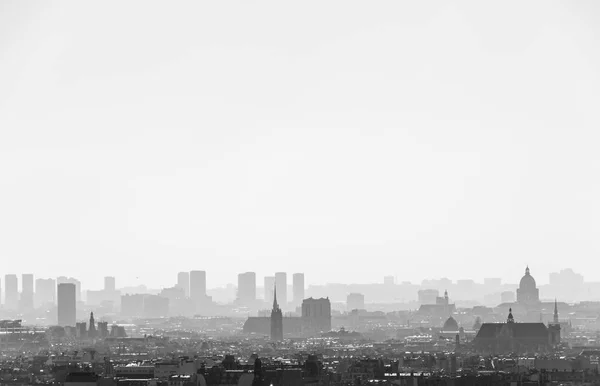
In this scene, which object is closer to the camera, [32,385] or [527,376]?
[32,385]

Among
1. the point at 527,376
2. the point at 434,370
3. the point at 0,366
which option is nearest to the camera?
the point at 527,376

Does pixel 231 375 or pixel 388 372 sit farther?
pixel 388 372

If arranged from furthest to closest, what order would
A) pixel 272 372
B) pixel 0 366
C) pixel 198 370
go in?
1. pixel 0 366
2. pixel 198 370
3. pixel 272 372

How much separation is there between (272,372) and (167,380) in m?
10.1

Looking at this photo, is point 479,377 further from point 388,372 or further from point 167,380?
point 167,380

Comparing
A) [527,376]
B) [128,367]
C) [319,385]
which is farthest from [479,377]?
[128,367]

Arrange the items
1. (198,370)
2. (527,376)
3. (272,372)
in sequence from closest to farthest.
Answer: (272,372), (198,370), (527,376)

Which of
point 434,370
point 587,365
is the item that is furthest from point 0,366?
point 587,365

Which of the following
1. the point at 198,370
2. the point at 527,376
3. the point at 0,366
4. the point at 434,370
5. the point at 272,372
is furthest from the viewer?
the point at 0,366

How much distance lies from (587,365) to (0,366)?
6618 centimetres

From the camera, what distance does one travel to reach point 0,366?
19750cm

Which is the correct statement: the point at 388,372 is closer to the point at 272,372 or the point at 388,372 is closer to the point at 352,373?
the point at 352,373

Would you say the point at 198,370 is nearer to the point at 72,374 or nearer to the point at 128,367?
the point at 72,374

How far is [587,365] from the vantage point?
620ft
